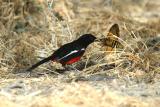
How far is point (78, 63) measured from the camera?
840 cm

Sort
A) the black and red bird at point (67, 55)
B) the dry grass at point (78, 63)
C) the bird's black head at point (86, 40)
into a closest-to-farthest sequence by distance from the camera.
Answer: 1. the dry grass at point (78, 63)
2. the black and red bird at point (67, 55)
3. the bird's black head at point (86, 40)

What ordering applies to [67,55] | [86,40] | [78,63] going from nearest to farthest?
1. [67,55]
2. [86,40]
3. [78,63]

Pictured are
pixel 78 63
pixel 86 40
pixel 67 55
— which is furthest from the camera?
pixel 78 63

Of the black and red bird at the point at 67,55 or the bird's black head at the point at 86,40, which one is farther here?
the bird's black head at the point at 86,40

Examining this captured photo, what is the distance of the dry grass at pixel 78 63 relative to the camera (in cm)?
661

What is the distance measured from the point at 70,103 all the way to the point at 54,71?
170 centimetres

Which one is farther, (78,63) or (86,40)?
(78,63)

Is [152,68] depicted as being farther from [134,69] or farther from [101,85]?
[101,85]

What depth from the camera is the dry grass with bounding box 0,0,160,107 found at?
21.7 feet

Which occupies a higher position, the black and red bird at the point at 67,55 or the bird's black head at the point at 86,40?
the bird's black head at the point at 86,40

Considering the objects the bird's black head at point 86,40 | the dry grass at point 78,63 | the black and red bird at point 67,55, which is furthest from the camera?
the bird's black head at point 86,40

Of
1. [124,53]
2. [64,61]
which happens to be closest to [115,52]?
[124,53]

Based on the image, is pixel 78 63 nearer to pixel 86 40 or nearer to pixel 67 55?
pixel 86 40

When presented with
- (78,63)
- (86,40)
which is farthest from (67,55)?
(78,63)
